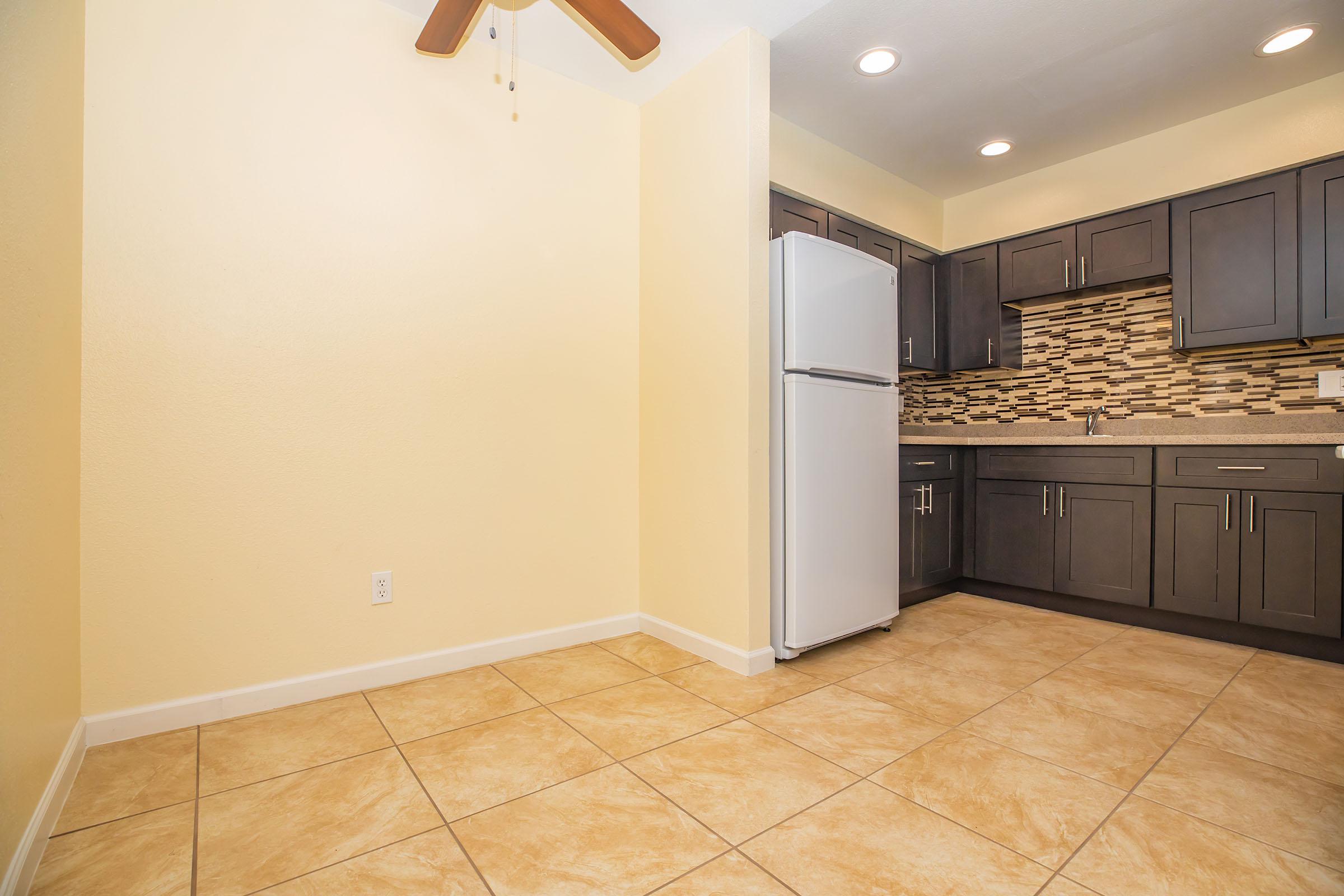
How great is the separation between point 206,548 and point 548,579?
115 centimetres

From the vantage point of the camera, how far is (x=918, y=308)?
3.65m

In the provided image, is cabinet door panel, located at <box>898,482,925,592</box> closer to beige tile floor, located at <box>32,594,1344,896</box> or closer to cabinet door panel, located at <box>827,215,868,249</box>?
beige tile floor, located at <box>32,594,1344,896</box>

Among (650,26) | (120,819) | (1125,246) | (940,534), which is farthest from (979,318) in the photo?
(120,819)

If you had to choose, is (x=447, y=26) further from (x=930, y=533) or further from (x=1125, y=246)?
(x=1125, y=246)

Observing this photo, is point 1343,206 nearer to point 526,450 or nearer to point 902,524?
point 902,524

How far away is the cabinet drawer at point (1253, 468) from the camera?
243 centimetres

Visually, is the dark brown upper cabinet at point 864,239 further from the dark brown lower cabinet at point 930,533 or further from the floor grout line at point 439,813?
the floor grout line at point 439,813

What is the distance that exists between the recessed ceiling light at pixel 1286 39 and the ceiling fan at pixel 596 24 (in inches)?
99.7

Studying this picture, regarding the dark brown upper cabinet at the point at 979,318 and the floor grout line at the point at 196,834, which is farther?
the dark brown upper cabinet at the point at 979,318

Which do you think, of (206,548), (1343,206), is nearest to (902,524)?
(1343,206)

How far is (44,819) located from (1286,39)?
454 cm

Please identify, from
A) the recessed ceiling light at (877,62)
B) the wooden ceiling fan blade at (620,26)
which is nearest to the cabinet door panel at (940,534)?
the recessed ceiling light at (877,62)

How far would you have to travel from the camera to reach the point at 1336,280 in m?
2.53

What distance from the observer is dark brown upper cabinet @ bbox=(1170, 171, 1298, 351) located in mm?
2652
